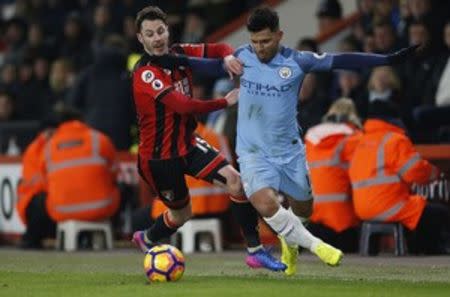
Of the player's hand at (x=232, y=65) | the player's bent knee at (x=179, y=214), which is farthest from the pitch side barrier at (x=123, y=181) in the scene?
the player's hand at (x=232, y=65)

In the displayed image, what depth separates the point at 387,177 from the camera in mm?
16922

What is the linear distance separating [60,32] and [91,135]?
766 cm

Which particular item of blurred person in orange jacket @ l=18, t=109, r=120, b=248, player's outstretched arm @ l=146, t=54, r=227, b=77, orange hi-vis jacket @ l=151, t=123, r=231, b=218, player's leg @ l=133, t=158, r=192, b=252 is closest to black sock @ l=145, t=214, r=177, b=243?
player's leg @ l=133, t=158, r=192, b=252

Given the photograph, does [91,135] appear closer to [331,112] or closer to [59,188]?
[59,188]

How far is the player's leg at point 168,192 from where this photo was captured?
565 inches

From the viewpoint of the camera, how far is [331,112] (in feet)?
58.1

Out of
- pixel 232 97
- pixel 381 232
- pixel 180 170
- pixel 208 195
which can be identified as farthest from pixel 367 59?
pixel 208 195

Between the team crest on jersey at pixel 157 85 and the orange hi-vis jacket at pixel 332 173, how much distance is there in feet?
12.8

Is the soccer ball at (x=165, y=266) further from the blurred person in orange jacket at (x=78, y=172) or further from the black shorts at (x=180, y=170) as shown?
the blurred person in orange jacket at (x=78, y=172)

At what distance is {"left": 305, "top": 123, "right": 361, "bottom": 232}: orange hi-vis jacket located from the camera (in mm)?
17547

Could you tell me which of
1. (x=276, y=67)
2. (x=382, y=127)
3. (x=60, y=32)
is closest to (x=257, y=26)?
(x=276, y=67)

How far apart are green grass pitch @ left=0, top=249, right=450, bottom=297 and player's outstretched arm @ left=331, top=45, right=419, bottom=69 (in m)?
1.66

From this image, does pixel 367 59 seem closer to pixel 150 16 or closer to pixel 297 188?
pixel 297 188

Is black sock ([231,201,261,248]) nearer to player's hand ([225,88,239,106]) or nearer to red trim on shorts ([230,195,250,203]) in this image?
red trim on shorts ([230,195,250,203])
